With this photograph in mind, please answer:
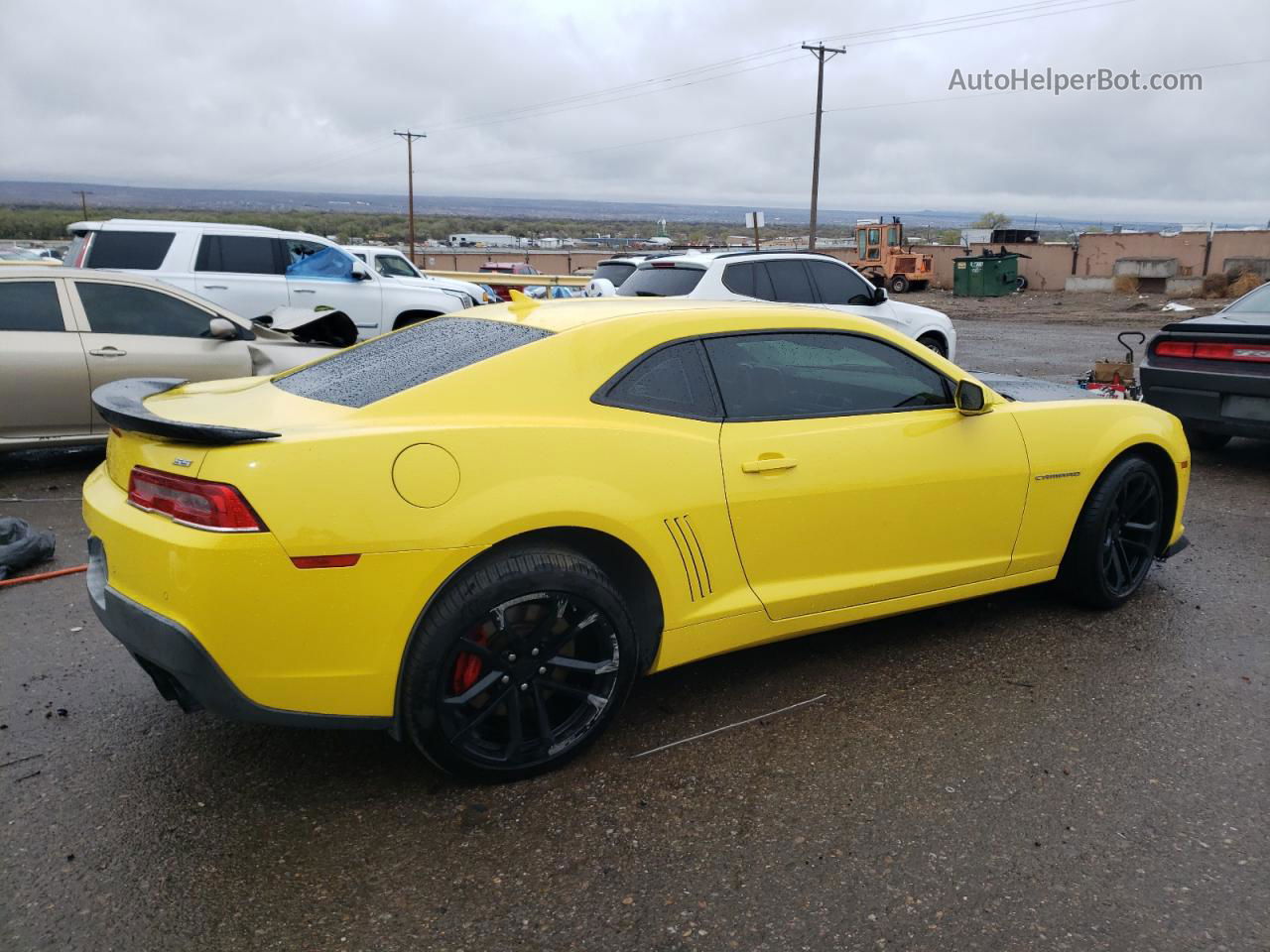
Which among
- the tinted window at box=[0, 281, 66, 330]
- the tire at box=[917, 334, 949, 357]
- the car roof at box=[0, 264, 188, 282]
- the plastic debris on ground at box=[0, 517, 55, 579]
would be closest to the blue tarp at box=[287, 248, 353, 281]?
the car roof at box=[0, 264, 188, 282]

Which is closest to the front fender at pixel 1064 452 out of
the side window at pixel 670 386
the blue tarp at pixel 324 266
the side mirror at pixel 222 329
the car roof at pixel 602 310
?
the car roof at pixel 602 310

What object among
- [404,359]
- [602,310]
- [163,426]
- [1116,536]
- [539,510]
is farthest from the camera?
[1116,536]

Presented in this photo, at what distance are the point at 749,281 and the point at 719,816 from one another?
25.7 feet

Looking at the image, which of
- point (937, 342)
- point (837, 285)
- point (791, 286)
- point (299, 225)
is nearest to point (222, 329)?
point (791, 286)

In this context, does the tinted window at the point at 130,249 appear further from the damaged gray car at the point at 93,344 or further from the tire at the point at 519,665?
the tire at the point at 519,665

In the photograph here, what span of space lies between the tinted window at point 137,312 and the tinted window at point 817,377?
5228mm

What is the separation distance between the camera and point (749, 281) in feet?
33.2

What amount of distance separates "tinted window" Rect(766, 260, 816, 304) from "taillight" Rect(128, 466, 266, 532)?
26.5 ft

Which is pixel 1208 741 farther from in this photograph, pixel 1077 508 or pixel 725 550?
pixel 725 550

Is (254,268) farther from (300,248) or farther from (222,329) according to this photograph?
(222,329)

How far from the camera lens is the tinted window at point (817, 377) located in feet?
11.7

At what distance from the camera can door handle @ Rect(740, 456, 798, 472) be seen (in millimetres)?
3375

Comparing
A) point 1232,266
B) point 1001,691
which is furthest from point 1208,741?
point 1232,266

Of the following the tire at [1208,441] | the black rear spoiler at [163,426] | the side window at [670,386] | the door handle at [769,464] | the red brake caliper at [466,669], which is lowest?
the tire at [1208,441]
